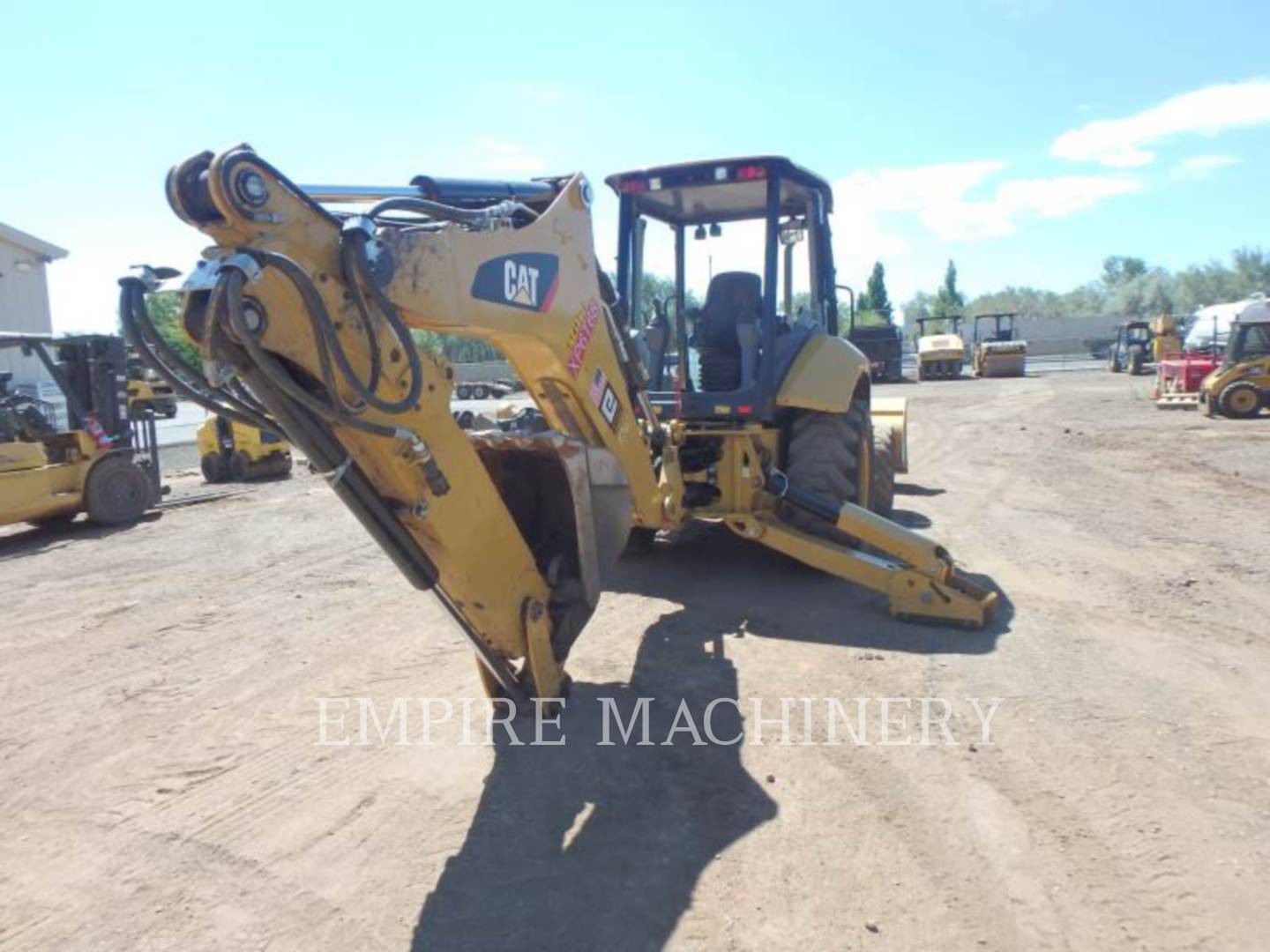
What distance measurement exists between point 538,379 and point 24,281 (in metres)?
29.6

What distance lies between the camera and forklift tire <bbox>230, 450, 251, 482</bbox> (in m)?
13.4

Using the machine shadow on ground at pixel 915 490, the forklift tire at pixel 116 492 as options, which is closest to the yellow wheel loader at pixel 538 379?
the machine shadow on ground at pixel 915 490

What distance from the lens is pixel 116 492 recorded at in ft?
32.2

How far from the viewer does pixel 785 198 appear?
6.20 metres

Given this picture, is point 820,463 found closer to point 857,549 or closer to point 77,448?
point 857,549

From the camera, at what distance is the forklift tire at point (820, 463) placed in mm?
5926

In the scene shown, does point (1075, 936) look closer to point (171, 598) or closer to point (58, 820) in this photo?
point (58, 820)

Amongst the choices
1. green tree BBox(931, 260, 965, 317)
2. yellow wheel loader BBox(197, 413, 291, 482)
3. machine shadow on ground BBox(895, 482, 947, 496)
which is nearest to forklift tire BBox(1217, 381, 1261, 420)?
machine shadow on ground BBox(895, 482, 947, 496)

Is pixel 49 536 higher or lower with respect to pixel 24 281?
lower

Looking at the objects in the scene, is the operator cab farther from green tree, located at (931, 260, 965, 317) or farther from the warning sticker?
green tree, located at (931, 260, 965, 317)

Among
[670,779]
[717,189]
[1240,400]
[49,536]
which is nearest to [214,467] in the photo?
[49,536]

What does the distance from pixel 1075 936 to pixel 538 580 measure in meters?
2.20

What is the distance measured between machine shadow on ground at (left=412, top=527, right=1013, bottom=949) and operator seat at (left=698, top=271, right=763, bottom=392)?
66.4 inches

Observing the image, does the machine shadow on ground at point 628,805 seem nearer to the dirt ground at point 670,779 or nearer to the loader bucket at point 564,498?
the dirt ground at point 670,779
